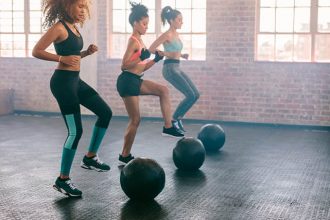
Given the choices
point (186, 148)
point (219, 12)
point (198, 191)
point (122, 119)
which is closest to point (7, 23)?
point (122, 119)

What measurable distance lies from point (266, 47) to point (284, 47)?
0.31 meters

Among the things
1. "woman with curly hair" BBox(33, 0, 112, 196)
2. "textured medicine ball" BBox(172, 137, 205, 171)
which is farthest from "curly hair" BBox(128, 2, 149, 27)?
"textured medicine ball" BBox(172, 137, 205, 171)

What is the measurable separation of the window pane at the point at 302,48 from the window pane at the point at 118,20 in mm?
3293

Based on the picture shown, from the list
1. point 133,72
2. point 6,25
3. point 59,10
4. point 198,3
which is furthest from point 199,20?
point 59,10

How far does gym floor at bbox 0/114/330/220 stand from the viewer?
3.99 m

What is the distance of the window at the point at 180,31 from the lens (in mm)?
10094

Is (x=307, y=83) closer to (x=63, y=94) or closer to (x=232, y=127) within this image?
(x=232, y=127)

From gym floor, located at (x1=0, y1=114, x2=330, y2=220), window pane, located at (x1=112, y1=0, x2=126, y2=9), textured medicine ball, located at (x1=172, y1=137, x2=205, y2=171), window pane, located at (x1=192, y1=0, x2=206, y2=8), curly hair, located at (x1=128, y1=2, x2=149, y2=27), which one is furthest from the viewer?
window pane, located at (x1=112, y1=0, x2=126, y2=9)

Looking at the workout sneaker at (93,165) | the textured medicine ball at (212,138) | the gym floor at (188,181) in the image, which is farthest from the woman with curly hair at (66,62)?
the textured medicine ball at (212,138)

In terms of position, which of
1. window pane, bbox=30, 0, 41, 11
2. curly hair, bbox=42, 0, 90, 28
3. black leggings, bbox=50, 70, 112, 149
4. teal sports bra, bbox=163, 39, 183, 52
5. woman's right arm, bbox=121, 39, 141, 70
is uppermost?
window pane, bbox=30, 0, 41, 11

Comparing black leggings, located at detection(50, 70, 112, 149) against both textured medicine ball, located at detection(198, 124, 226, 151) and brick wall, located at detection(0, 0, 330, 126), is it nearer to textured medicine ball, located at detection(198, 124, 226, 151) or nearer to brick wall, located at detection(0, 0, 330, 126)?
textured medicine ball, located at detection(198, 124, 226, 151)

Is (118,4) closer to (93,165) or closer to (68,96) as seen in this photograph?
(93,165)

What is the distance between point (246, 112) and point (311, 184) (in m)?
4.90

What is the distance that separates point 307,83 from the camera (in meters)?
9.44
